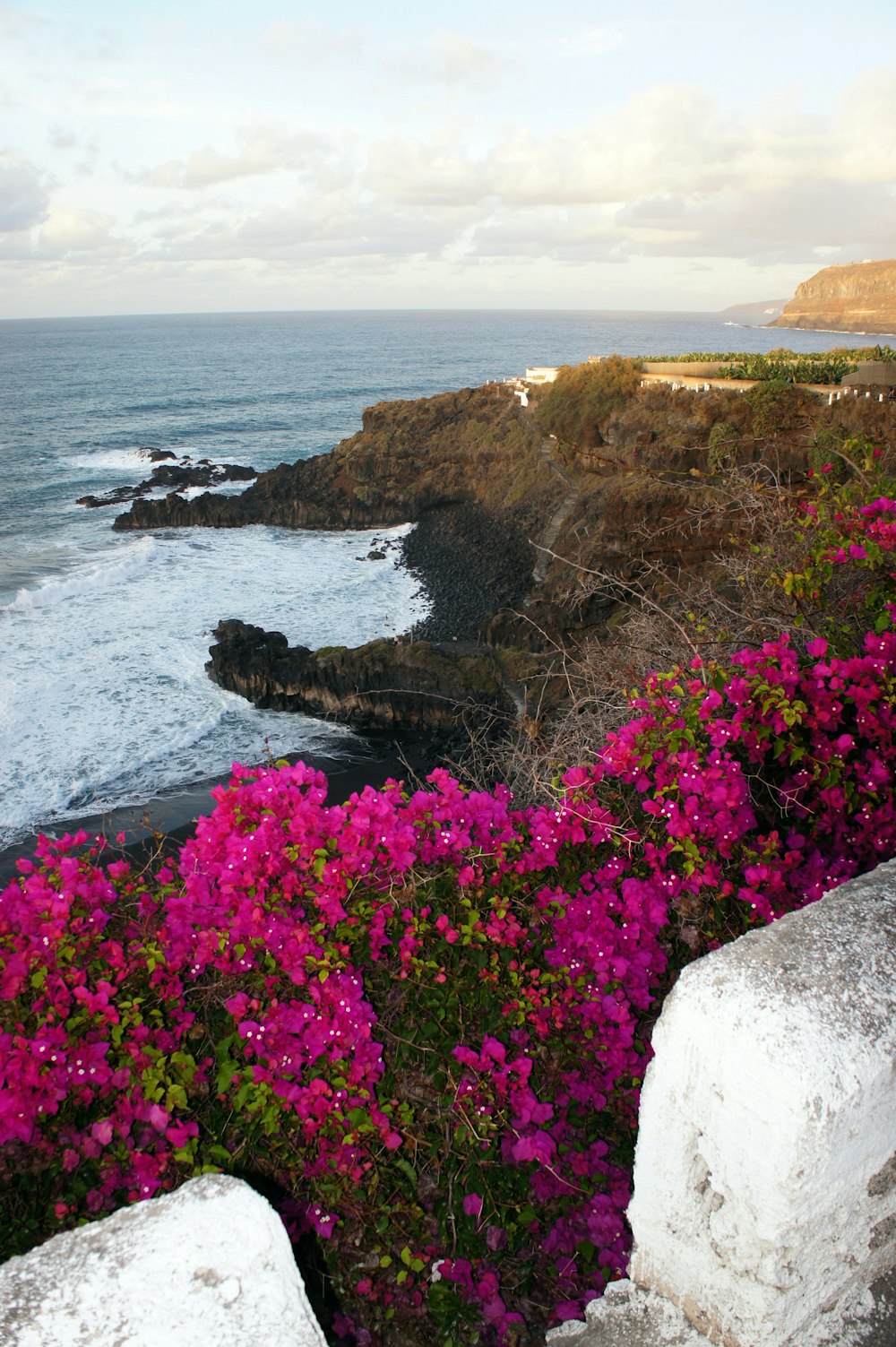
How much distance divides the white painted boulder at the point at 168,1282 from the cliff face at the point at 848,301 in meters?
165

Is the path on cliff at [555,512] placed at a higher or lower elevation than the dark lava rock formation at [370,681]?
higher

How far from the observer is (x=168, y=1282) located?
5.39ft

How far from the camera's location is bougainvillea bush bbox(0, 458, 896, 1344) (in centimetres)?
268

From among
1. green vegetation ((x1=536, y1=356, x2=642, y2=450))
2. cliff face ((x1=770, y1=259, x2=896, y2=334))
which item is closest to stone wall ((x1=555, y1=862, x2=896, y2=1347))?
green vegetation ((x1=536, y1=356, x2=642, y2=450))

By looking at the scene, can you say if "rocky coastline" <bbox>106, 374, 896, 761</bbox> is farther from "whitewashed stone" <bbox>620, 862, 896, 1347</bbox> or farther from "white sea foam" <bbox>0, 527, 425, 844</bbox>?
"whitewashed stone" <bbox>620, 862, 896, 1347</bbox>

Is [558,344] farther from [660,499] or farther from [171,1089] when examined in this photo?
[171,1089]

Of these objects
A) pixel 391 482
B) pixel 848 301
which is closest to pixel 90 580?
pixel 391 482

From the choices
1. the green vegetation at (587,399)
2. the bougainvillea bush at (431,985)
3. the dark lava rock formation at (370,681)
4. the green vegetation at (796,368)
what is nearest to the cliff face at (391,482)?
the green vegetation at (587,399)

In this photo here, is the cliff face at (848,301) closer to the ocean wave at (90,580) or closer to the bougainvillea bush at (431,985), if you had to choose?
the ocean wave at (90,580)

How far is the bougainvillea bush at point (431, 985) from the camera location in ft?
8.79

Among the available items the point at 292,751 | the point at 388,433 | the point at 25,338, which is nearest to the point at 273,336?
the point at 25,338

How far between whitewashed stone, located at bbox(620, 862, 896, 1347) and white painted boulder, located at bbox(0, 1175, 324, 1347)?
0.97m

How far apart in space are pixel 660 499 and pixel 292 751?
39.6 ft

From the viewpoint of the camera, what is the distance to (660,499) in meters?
21.1
